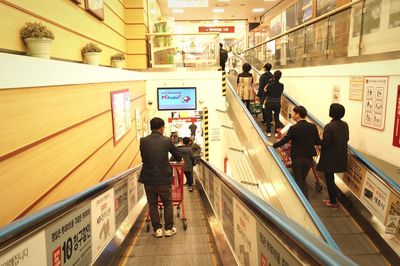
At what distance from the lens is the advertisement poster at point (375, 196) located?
365 centimetres

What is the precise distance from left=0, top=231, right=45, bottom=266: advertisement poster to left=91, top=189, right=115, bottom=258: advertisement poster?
0.84m

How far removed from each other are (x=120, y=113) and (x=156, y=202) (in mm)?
1781

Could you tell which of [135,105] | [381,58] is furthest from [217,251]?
[135,105]

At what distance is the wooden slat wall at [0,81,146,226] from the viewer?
1937 mm

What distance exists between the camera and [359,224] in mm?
4203

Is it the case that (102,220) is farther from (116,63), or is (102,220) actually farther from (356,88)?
(356,88)

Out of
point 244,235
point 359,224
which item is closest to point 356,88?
point 359,224

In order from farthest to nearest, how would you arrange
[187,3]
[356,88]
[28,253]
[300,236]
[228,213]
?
[187,3] < [356,88] < [228,213] < [28,253] < [300,236]

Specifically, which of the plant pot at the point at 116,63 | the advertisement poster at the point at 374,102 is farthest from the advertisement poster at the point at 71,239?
the advertisement poster at the point at 374,102

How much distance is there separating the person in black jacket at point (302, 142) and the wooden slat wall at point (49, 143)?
2.63m

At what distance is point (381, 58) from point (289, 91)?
3.84 metres

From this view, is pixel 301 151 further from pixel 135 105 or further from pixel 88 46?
pixel 135 105

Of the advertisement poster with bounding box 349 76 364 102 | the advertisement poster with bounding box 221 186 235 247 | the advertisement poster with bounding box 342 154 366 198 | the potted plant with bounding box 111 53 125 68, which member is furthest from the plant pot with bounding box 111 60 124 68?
the advertisement poster with bounding box 349 76 364 102

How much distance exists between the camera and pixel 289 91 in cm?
852
